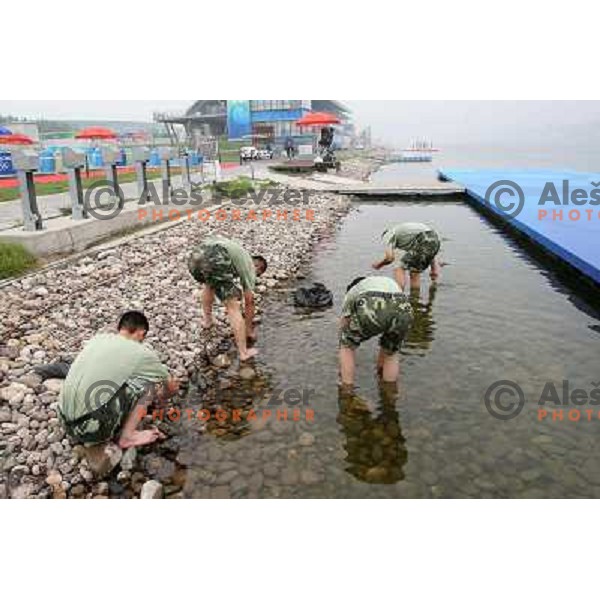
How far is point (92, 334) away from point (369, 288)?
144 inches

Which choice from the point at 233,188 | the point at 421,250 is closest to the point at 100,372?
the point at 421,250

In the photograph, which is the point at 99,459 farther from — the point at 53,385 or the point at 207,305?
the point at 207,305

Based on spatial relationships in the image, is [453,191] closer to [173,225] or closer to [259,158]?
[173,225]

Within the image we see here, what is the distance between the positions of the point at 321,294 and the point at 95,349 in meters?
4.79

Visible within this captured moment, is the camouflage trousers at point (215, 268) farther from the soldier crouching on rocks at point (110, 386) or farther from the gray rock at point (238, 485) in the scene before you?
the gray rock at point (238, 485)

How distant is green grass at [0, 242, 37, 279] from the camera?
746cm

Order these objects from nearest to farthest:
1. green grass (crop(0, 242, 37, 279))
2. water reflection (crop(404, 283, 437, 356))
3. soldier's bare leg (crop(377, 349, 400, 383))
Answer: soldier's bare leg (crop(377, 349, 400, 383)) → water reflection (crop(404, 283, 437, 356)) → green grass (crop(0, 242, 37, 279))

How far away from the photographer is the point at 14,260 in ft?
25.1

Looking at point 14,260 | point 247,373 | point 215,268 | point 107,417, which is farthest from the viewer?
point 14,260

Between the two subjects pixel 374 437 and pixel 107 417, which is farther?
pixel 374 437

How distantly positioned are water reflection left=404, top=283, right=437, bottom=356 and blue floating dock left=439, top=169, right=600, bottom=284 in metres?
2.72

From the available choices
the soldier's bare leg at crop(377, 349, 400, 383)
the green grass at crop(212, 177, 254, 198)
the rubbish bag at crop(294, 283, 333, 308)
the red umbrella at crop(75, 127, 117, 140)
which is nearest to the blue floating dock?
the rubbish bag at crop(294, 283, 333, 308)

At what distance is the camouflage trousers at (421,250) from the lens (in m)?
7.78

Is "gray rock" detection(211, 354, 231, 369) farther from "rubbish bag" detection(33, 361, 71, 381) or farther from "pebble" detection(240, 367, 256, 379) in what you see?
"rubbish bag" detection(33, 361, 71, 381)
